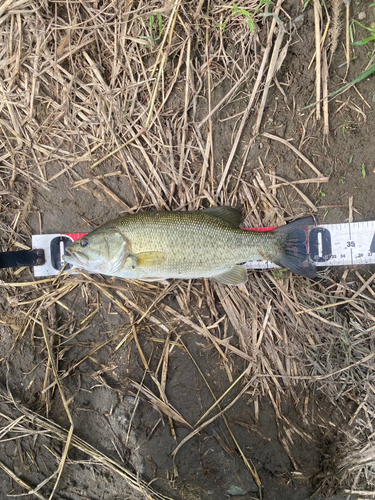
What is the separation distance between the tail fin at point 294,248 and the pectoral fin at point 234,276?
390 mm

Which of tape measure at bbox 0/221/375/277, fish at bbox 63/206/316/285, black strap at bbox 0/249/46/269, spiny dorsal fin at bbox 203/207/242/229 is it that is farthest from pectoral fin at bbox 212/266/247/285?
black strap at bbox 0/249/46/269

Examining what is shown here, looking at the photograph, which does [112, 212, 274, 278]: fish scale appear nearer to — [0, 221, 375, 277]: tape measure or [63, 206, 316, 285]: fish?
[63, 206, 316, 285]: fish

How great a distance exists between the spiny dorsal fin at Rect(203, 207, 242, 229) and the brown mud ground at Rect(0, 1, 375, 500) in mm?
238

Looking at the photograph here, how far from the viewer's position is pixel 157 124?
3596mm

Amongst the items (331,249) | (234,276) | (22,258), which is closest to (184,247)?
(234,276)

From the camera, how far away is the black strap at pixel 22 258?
3.60 m

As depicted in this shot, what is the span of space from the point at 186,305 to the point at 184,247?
810 millimetres

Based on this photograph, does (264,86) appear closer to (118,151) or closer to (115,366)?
(118,151)

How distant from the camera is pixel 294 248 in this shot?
335 centimetres

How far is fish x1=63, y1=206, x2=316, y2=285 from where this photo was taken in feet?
10.4

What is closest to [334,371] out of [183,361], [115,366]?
[183,361]

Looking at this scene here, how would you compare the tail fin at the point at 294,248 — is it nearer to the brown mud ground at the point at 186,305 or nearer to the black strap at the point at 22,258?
the brown mud ground at the point at 186,305

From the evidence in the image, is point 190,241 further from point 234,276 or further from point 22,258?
point 22,258

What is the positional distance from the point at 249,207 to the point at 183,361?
202 centimetres
